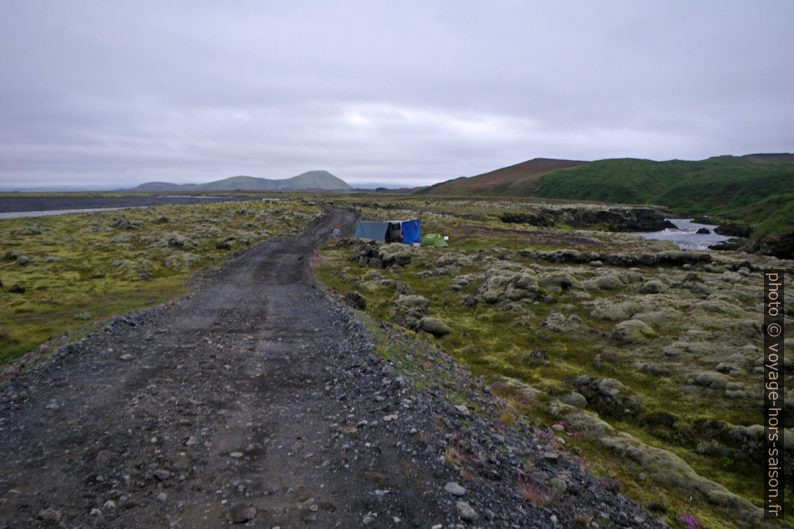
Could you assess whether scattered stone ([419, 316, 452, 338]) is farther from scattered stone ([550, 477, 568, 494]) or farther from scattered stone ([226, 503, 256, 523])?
scattered stone ([226, 503, 256, 523])

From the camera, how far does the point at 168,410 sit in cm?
1535

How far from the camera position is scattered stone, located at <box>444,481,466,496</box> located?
1064 cm

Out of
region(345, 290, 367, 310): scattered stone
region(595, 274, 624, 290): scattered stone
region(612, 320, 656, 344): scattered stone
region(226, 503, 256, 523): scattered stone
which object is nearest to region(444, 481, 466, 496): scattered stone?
region(226, 503, 256, 523): scattered stone

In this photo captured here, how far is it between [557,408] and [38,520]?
19573mm

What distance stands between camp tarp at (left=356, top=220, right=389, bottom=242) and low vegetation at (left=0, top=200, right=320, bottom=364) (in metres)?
20.6

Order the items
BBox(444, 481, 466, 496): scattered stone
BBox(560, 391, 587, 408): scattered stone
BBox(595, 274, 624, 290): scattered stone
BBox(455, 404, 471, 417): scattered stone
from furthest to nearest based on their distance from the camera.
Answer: BBox(595, 274, 624, 290): scattered stone, BBox(560, 391, 587, 408): scattered stone, BBox(455, 404, 471, 417): scattered stone, BBox(444, 481, 466, 496): scattered stone

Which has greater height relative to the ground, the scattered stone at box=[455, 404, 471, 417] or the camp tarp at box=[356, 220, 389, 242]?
the camp tarp at box=[356, 220, 389, 242]

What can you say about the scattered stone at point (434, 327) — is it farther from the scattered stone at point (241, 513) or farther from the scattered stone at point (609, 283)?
the scattered stone at point (241, 513)

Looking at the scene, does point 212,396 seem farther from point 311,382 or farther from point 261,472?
point 261,472

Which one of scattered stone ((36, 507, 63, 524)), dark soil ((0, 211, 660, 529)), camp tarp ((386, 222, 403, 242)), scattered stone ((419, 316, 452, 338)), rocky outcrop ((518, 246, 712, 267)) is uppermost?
camp tarp ((386, 222, 403, 242))

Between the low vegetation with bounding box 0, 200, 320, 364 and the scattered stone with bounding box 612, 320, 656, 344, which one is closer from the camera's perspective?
the scattered stone with bounding box 612, 320, 656, 344

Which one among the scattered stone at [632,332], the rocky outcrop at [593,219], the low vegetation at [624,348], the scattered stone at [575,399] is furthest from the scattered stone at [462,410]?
the rocky outcrop at [593,219]

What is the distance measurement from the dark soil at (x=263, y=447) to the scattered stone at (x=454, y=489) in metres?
0.11

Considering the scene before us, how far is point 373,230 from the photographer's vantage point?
2995 inches
